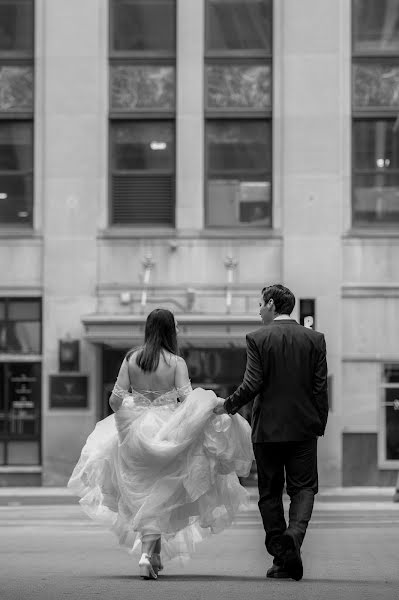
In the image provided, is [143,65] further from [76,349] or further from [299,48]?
[76,349]

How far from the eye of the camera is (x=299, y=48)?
2588 centimetres

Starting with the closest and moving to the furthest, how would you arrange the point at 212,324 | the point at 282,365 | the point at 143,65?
the point at 282,365 < the point at 212,324 < the point at 143,65

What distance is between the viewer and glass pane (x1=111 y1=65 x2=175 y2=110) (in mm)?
26203

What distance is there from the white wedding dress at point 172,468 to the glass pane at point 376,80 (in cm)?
1688

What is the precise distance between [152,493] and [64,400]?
52.4 ft

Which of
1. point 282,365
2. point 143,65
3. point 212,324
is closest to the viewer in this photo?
point 282,365

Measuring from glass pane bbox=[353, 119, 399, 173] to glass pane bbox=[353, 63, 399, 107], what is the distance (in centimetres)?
49

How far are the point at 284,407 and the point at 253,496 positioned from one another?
568 inches

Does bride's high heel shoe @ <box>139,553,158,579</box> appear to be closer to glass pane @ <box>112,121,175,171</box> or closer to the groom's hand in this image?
the groom's hand

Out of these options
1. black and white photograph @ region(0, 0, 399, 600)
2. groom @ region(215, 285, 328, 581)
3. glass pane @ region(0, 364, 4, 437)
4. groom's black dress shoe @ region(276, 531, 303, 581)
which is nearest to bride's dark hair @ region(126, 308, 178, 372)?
groom @ region(215, 285, 328, 581)

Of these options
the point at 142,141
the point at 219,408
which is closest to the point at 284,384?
the point at 219,408

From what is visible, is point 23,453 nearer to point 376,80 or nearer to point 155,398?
point 376,80

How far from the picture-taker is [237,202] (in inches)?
1032

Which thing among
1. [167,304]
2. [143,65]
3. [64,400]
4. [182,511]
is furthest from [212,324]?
[182,511]
